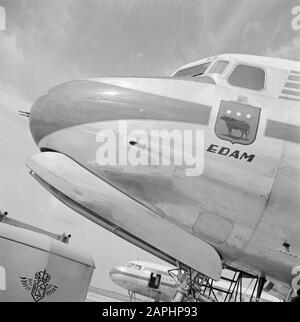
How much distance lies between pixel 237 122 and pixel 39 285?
14.4ft

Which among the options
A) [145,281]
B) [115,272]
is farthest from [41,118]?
[115,272]

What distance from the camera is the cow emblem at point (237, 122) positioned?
564 centimetres

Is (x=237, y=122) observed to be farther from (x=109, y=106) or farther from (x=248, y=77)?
(x=109, y=106)

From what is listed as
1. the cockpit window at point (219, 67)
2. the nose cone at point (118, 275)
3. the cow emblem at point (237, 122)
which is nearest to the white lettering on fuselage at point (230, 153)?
the cow emblem at point (237, 122)

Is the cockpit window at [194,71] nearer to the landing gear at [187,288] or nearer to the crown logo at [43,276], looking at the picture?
the landing gear at [187,288]

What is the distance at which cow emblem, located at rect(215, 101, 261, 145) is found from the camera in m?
5.64

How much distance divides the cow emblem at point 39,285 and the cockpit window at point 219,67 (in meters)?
4.67

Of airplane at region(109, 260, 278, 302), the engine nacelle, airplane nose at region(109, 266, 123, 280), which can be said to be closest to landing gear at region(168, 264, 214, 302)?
the engine nacelle

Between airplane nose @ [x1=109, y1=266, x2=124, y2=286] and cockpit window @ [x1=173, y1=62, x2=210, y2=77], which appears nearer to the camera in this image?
cockpit window @ [x1=173, y1=62, x2=210, y2=77]

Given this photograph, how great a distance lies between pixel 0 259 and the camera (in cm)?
631

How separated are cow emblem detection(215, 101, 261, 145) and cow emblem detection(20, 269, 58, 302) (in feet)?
12.9

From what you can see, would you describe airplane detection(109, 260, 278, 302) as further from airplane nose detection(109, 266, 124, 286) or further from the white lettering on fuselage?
the white lettering on fuselage

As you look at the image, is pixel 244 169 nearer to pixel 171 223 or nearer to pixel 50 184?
pixel 171 223
